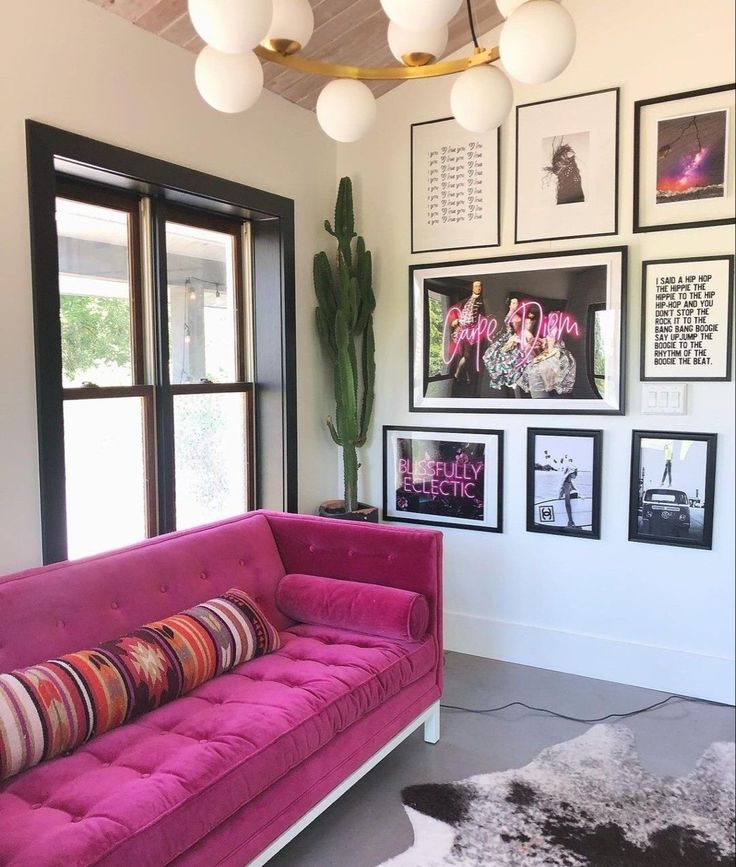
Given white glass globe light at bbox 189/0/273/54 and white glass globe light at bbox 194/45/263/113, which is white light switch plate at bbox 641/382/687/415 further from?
white glass globe light at bbox 189/0/273/54

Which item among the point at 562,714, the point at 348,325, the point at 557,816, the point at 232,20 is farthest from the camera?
the point at 348,325

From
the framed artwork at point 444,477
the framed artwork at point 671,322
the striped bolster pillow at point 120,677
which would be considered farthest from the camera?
the framed artwork at point 444,477

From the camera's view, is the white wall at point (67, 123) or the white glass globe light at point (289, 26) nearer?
the white glass globe light at point (289, 26)

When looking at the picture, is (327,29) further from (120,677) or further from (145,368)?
(120,677)

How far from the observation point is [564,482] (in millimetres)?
2779

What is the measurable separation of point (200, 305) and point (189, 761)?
5.67 ft

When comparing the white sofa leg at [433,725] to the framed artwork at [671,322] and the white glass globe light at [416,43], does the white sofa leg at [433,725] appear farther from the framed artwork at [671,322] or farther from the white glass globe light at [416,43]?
the white glass globe light at [416,43]

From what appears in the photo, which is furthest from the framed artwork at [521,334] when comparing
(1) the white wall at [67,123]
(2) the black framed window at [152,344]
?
(1) the white wall at [67,123]

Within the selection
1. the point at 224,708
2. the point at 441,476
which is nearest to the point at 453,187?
the point at 441,476

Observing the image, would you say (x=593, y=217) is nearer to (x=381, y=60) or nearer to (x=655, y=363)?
(x=655, y=363)

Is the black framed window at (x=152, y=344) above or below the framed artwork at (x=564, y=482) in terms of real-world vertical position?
above

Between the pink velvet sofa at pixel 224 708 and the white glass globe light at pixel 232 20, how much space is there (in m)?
1.32

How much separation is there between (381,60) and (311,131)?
0.44m

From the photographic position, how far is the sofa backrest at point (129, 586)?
5.67ft
